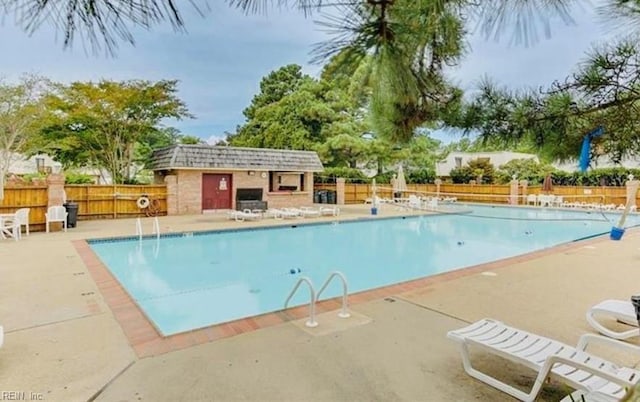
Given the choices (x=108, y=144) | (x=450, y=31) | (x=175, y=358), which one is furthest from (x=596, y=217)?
(x=108, y=144)

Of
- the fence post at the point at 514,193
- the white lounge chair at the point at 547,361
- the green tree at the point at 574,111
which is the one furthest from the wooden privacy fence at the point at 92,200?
the fence post at the point at 514,193

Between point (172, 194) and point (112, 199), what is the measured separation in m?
2.36

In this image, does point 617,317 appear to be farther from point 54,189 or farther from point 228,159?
point 228,159

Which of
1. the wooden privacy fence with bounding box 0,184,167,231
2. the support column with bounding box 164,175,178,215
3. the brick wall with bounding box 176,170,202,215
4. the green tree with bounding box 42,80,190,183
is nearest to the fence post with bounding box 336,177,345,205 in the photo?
the brick wall with bounding box 176,170,202,215

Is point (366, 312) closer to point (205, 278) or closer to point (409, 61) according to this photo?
point (409, 61)

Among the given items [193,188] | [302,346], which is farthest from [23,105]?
[302,346]

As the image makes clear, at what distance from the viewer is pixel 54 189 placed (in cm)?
1228

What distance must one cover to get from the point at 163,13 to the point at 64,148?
68.6 ft

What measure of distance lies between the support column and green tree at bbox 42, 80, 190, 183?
4116 mm

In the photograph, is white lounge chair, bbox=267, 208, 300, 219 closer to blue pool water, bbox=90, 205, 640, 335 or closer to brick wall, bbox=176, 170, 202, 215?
blue pool water, bbox=90, 205, 640, 335

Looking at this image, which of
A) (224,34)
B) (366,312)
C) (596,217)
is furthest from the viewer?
(596,217)

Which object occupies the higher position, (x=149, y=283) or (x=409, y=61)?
(x=409, y=61)

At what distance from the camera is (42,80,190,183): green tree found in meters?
17.1

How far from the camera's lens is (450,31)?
3.40 metres
